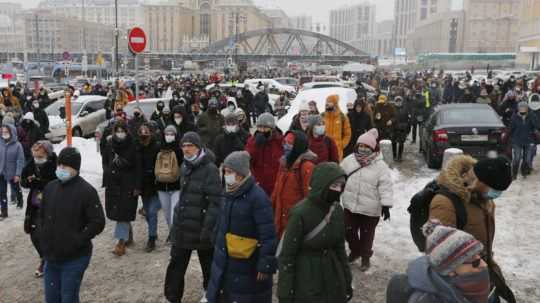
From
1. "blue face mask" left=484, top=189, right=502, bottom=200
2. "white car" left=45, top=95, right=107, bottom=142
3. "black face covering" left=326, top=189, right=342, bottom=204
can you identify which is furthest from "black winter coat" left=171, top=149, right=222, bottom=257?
"white car" left=45, top=95, right=107, bottom=142

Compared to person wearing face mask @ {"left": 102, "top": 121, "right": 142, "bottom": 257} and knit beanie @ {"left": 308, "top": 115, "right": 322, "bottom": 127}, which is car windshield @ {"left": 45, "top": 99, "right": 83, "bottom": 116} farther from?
knit beanie @ {"left": 308, "top": 115, "right": 322, "bottom": 127}

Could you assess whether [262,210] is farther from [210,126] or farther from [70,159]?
[210,126]

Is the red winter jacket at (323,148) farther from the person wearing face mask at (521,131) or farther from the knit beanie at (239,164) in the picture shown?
the person wearing face mask at (521,131)

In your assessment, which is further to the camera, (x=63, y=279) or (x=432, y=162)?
(x=432, y=162)

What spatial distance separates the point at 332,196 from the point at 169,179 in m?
3.49

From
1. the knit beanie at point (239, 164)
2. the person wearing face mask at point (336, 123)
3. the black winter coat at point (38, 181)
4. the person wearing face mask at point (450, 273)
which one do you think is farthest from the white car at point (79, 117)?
the person wearing face mask at point (450, 273)

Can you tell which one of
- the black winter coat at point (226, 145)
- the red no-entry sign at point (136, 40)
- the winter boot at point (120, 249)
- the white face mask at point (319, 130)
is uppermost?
the red no-entry sign at point (136, 40)

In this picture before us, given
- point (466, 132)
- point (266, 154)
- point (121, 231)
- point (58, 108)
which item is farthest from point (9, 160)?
point (58, 108)

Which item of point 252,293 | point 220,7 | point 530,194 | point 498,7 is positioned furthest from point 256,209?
point 220,7

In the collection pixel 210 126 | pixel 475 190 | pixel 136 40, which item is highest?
pixel 136 40

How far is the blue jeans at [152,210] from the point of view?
7.25 meters

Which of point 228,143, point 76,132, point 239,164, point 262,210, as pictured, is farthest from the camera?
point 76,132

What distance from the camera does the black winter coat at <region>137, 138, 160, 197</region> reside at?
23.7 ft

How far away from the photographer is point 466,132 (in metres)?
11.3
